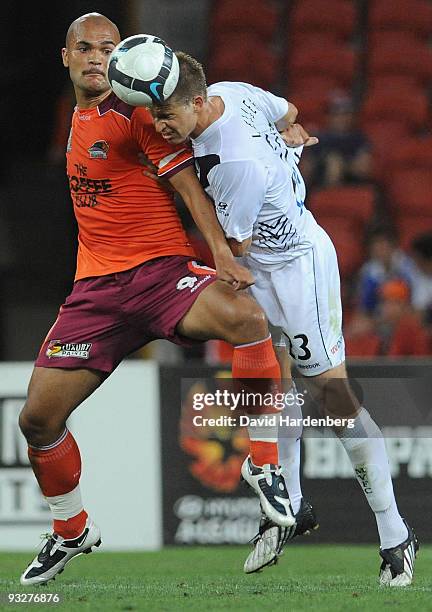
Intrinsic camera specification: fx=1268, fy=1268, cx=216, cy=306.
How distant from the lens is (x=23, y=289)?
12.2 meters

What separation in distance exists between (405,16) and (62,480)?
10.1 m

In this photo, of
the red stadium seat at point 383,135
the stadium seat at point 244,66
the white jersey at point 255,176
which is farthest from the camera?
the stadium seat at point 244,66

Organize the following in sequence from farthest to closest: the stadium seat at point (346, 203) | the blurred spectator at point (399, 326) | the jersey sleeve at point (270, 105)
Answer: the stadium seat at point (346, 203)
the blurred spectator at point (399, 326)
the jersey sleeve at point (270, 105)

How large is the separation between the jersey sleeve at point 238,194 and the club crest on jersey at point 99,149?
53cm

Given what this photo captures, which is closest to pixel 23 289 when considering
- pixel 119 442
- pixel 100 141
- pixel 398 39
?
pixel 119 442

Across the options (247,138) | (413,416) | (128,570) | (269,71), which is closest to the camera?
(247,138)

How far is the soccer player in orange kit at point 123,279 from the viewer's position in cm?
566

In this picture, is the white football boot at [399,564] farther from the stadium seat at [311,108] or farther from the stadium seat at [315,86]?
the stadium seat at [315,86]

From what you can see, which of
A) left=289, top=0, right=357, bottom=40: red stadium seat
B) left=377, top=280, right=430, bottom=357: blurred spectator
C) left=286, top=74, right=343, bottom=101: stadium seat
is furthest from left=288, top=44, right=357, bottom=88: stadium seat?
left=377, top=280, right=430, bottom=357: blurred spectator

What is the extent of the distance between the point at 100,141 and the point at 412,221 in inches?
286

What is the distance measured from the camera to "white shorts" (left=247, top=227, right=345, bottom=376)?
6.02 meters

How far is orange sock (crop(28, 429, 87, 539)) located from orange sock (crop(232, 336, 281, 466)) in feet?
2.92

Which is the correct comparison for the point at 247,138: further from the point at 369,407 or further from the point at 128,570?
the point at 369,407

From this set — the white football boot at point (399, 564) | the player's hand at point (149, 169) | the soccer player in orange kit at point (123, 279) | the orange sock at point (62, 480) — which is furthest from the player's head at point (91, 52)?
the white football boot at point (399, 564)
